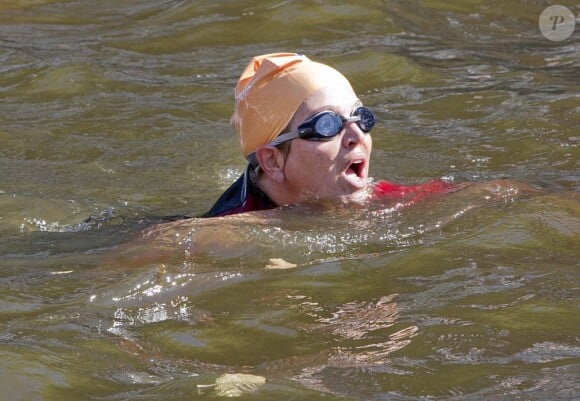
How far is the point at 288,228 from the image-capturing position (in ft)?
19.2

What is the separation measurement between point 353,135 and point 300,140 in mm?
266

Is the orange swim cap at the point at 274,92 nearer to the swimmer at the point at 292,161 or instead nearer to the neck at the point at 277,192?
the swimmer at the point at 292,161

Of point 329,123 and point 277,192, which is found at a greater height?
point 329,123

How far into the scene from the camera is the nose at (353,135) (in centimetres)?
596

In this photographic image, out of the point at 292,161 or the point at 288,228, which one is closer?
the point at 288,228

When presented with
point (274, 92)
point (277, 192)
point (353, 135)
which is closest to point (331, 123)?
point (353, 135)

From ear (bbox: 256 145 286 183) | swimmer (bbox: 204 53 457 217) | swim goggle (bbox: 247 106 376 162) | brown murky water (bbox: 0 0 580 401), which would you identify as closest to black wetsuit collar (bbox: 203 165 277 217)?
swimmer (bbox: 204 53 457 217)

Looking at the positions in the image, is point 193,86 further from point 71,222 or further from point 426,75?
point 71,222

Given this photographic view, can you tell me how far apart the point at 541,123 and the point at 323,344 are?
4.14 m

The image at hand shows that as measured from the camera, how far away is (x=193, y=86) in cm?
955

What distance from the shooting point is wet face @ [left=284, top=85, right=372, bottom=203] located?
5988 millimetres

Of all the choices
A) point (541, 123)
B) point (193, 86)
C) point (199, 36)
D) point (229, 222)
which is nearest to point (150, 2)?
point (199, 36)

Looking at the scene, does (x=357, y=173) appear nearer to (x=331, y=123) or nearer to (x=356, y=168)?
(x=356, y=168)

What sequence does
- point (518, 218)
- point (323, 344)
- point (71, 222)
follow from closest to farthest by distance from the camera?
point (323, 344) → point (518, 218) → point (71, 222)
